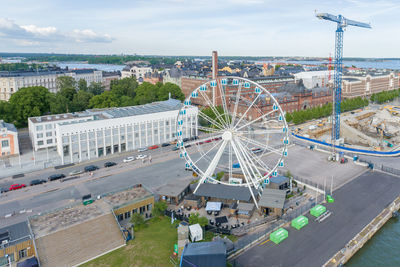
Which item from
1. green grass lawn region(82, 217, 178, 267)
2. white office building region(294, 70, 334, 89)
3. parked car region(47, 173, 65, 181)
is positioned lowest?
green grass lawn region(82, 217, 178, 267)

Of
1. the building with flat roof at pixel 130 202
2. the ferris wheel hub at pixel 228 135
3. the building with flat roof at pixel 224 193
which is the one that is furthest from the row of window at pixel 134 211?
the ferris wheel hub at pixel 228 135

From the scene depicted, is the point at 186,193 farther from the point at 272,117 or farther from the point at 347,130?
the point at 272,117

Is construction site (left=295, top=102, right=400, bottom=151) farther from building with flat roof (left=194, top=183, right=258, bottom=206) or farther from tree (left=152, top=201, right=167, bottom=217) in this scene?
tree (left=152, top=201, right=167, bottom=217)

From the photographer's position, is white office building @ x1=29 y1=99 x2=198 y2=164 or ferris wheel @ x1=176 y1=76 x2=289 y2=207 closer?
ferris wheel @ x1=176 y1=76 x2=289 y2=207

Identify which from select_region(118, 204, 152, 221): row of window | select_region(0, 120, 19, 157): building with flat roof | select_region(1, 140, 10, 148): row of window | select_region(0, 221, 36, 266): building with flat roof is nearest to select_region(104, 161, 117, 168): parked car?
select_region(0, 120, 19, 157): building with flat roof

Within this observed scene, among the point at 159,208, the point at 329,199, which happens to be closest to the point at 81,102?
the point at 159,208

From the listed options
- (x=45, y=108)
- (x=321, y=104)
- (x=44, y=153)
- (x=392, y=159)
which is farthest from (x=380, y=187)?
(x=45, y=108)

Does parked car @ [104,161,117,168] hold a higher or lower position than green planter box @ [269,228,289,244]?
higher

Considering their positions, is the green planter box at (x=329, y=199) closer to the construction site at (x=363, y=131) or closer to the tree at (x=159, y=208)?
the tree at (x=159, y=208)
